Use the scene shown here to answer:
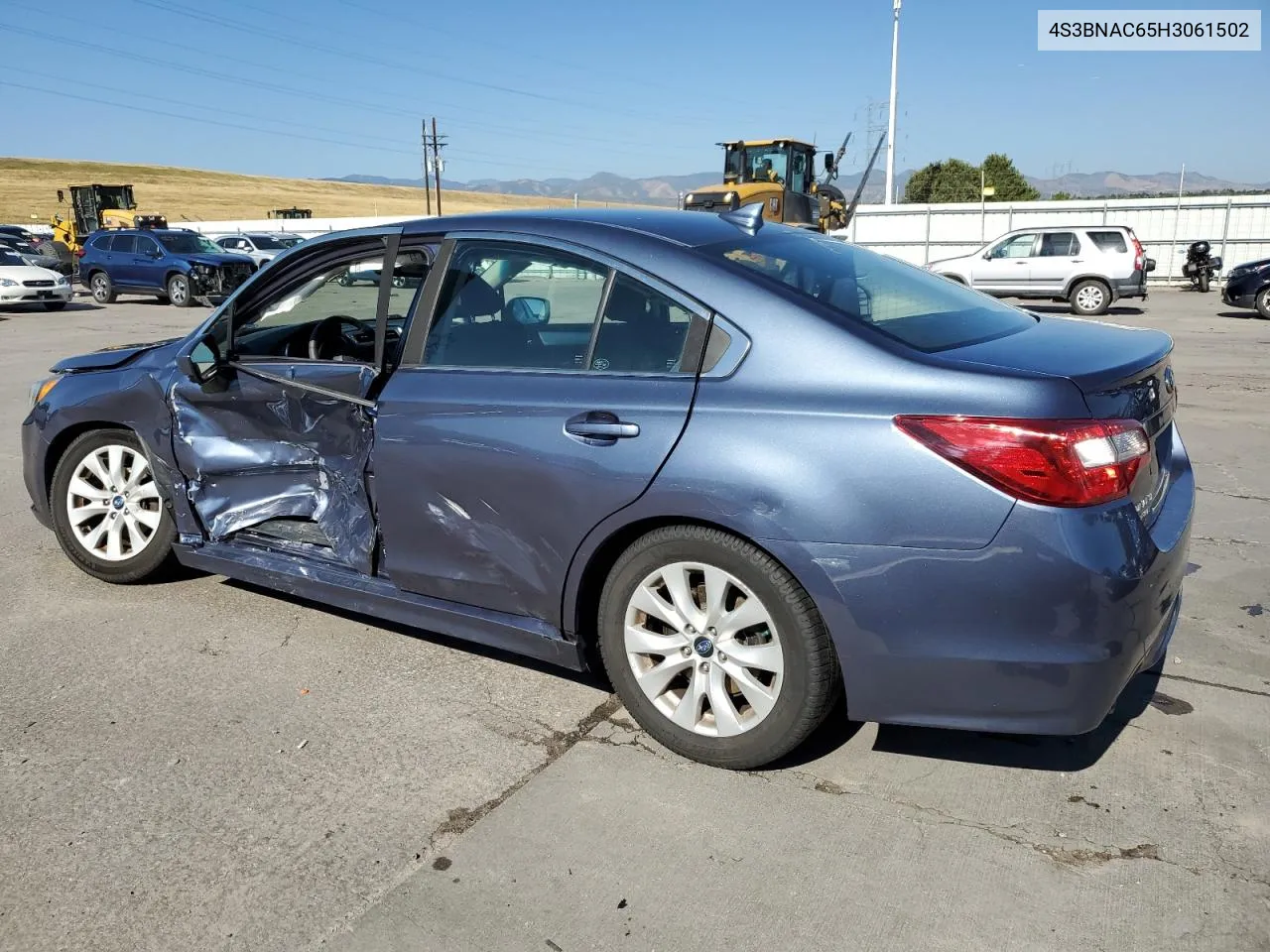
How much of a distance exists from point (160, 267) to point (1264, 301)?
74.3 ft

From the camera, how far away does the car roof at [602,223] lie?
3.36 metres

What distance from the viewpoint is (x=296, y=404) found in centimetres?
412

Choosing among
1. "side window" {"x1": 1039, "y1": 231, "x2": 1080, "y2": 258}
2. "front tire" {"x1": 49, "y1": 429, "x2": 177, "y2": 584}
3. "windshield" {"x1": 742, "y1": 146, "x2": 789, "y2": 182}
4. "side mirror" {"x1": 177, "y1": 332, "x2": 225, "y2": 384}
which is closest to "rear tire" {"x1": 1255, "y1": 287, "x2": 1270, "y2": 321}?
"side window" {"x1": 1039, "y1": 231, "x2": 1080, "y2": 258}

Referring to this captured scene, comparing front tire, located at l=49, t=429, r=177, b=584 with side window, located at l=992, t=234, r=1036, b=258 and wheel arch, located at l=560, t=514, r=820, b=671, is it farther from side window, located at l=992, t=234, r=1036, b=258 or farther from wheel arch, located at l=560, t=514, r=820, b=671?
side window, located at l=992, t=234, r=1036, b=258

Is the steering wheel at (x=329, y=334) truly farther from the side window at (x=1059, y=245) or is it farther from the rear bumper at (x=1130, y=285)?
the rear bumper at (x=1130, y=285)

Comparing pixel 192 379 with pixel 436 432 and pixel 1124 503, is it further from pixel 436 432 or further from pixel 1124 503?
pixel 1124 503

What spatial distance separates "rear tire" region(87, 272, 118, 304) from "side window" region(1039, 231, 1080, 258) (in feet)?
68.6

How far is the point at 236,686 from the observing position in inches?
149

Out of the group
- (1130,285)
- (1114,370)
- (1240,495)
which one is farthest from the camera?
(1130,285)

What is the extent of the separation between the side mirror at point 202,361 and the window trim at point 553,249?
43.1 inches

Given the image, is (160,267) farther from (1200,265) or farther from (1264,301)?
(1200,265)

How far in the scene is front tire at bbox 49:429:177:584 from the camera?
4621 mm

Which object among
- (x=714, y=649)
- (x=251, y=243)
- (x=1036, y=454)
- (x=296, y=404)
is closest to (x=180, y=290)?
(x=251, y=243)

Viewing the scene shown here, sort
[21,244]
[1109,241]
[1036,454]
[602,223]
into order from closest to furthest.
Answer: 1. [1036,454]
2. [602,223]
3. [1109,241]
4. [21,244]
